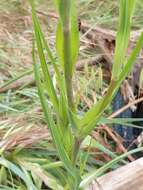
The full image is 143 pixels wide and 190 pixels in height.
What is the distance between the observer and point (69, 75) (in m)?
0.61

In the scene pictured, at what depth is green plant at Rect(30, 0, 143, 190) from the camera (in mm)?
574

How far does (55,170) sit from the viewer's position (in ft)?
3.78

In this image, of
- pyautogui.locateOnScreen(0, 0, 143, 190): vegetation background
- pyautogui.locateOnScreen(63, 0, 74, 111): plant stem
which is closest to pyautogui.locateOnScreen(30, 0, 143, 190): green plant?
pyautogui.locateOnScreen(63, 0, 74, 111): plant stem

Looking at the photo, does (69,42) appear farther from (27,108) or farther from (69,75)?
(27,108)

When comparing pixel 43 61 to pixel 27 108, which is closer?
pixel 43 61

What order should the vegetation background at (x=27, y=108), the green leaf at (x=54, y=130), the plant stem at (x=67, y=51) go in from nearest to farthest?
the plant stem at (x=67, y=51), the green leaf at (x=54, y=130), the vegetation background at (x=27, y=108)

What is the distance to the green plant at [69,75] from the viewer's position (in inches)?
22.6

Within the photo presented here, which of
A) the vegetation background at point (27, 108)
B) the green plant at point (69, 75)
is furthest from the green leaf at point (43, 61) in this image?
the vegetation background at point (27, 108)

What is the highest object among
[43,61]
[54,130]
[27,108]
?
[43,61]

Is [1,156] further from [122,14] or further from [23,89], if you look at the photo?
[122,14]

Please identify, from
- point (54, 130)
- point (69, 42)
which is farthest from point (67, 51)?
point (54, 130)

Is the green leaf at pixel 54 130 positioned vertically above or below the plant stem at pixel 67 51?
below

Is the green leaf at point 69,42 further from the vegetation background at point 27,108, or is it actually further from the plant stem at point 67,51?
the vegetation background at point 27,108

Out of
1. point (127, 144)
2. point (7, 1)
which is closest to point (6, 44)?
point (7, 1)
